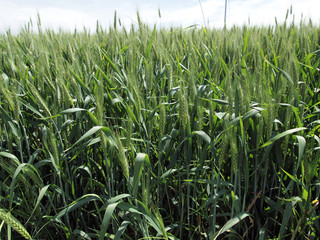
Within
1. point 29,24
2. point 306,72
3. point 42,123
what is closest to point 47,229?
point 42,123

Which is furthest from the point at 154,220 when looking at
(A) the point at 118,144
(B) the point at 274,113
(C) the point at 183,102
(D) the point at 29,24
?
(D) the point at 29,24

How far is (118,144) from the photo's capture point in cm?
82

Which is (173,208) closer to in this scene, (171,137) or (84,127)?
(171,137)

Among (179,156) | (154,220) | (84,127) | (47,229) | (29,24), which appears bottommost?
(47,229)

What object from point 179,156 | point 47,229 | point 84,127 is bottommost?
point 47,229

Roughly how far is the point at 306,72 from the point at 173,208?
0.93 meters

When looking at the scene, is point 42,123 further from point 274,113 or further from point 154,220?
point 274,113

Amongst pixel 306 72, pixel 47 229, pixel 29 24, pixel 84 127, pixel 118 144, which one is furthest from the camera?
pixel 29 24

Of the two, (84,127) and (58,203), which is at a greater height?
(84,127)

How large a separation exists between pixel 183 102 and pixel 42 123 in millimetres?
635

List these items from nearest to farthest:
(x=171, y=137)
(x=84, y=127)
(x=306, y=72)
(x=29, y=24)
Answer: (x=171, y=137) < (x=84, y=127) < (x=306, y=72) < (x=29, y=24)

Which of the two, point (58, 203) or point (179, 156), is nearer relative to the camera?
point (179, 156)

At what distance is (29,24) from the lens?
255cm

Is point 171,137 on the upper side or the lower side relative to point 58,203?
upper
